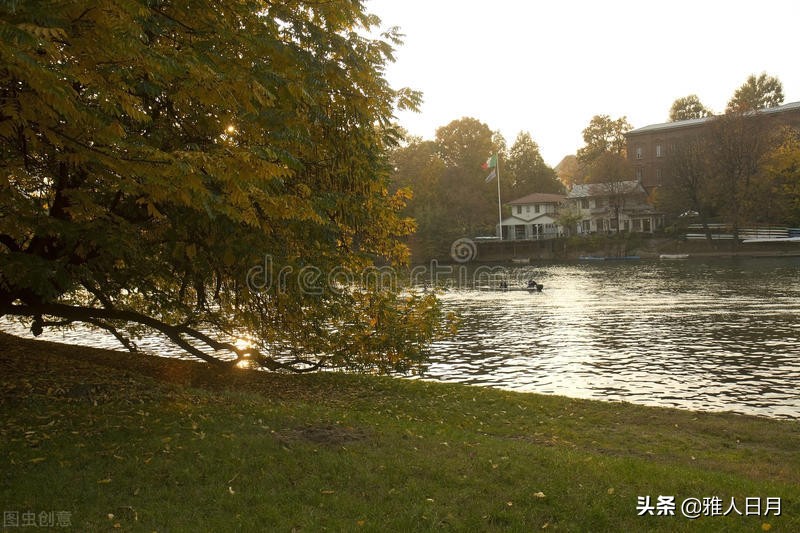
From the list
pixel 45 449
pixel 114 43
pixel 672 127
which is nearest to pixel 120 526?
pixel 45 449

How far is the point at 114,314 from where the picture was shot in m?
15.2

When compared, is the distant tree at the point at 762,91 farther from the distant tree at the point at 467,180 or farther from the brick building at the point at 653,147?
the distant tree at the point at 467,180

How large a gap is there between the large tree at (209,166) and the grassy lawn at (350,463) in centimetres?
245

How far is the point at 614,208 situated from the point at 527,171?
3058 centimetres

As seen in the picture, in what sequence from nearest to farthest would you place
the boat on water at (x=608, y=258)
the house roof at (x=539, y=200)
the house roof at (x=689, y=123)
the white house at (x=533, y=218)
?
the boat on water at (x=608, y=258), the house roof at (x=689, y=123), the white house at (x=533, y=218), the house roof at (x=539, y=200)

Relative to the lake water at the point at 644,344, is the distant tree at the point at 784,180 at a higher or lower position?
higher

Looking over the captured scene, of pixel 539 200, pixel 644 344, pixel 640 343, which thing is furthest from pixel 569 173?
pixel 644 344

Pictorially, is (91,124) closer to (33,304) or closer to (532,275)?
(33,304)

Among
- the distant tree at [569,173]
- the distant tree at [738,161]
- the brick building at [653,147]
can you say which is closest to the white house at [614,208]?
the brick building at [653,147]

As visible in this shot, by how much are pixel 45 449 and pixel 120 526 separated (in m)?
2.82

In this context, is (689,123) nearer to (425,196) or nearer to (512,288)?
(425,196)

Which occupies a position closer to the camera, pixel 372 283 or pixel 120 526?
pixel 120 526

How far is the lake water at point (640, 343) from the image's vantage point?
1880 centimetres

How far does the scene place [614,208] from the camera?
354ft
